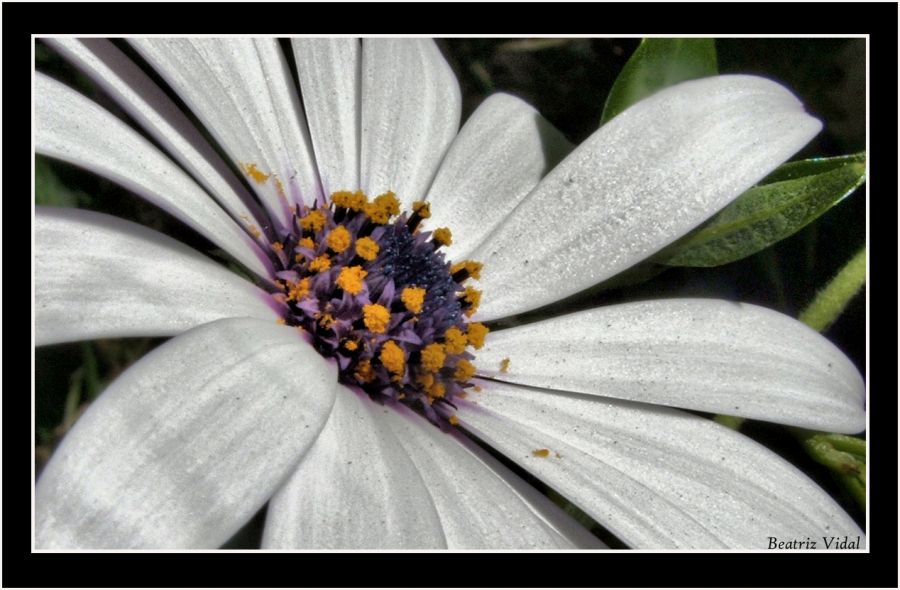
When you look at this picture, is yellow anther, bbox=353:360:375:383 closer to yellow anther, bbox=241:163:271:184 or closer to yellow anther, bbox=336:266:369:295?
yellow anther, bbox=336:266:369:295

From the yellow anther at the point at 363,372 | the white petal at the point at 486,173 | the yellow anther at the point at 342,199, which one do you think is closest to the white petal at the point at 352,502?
the yellow anther at the point at 363,372

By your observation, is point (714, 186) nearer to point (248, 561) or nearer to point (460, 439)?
point (460, 439)

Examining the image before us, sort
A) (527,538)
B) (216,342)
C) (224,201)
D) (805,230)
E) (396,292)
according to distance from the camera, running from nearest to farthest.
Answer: (216,342) < (527,538) < (224,201) < (396,292) < (805,230)

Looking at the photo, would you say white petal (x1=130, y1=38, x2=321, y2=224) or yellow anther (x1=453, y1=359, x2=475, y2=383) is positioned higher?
white petal (x1=130, y1=38, x2=321, y2=224)

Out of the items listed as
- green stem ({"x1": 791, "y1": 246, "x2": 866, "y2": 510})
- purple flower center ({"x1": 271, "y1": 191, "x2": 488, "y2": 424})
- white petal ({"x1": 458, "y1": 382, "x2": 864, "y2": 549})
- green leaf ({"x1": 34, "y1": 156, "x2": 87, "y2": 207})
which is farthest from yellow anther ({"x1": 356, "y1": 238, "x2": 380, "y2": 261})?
green stem ({"x1": 791, "y1": 246, "x2": 866, "y2": 510})

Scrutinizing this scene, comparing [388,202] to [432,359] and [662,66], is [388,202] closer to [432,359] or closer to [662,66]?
[432,359]

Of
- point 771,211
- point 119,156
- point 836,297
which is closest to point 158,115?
point 119,156
